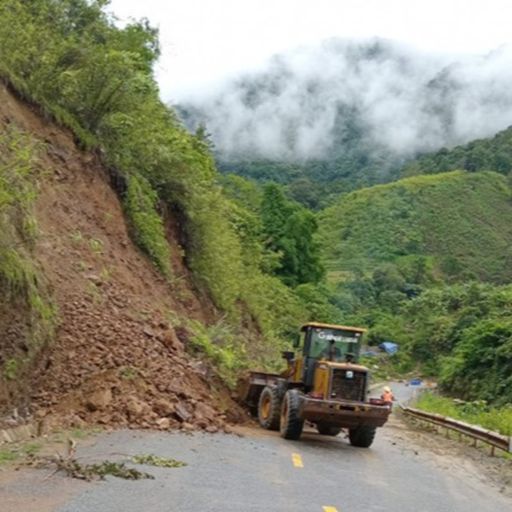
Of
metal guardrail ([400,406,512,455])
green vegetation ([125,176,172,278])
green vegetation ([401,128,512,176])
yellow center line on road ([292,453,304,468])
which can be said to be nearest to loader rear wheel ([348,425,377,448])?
metal guardrail ([400,406,512,455])

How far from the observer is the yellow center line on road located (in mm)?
13369

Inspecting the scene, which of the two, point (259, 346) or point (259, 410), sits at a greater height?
point (259, 346)

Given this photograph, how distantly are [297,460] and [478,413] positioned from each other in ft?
71.8

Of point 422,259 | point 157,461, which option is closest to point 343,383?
point 157,461

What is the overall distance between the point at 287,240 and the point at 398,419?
3273cm

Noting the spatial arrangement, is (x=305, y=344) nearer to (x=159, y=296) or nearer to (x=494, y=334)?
(x=159, y=296)

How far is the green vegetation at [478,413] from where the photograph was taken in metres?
24.5

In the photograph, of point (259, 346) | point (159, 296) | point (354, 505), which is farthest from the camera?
point (259, 346)

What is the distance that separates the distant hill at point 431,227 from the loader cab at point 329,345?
109m

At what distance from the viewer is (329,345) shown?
18953 millimetres

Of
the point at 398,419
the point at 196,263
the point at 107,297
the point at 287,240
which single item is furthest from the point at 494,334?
the point at 107,297

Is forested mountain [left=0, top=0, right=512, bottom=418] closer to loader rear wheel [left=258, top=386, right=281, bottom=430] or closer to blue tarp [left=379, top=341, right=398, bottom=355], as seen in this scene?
loader rear wheel [left=258, top=386, right=281, bottom=430]

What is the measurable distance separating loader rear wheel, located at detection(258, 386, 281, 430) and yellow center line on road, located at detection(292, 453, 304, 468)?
3540 mm

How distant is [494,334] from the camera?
50.2m
